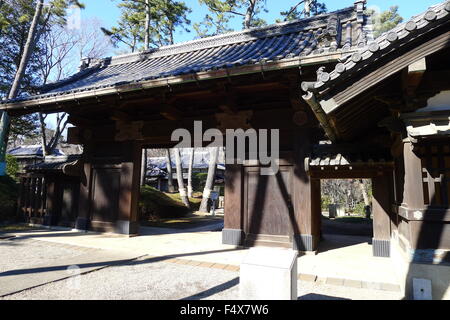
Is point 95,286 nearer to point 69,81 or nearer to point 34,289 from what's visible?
point 34,289

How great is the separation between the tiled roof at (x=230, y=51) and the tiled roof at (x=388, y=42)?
201 cm

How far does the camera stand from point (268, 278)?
2.71 meters

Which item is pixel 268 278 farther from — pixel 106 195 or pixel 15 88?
pixel 15 88

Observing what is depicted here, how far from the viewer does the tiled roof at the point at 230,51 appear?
6237 millimetres

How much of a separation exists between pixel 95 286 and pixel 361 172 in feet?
17.7

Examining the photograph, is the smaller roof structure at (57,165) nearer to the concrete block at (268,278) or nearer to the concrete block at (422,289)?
the concrete block at (268,278)

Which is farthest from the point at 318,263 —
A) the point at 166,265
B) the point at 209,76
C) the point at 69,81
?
the point at 69,81

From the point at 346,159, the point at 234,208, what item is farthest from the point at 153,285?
the point at 346,159

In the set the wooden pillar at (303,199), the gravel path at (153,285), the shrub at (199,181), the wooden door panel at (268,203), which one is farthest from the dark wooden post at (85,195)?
the shrub at (199,181)

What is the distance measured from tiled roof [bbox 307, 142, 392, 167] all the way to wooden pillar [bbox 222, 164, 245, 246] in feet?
6.35

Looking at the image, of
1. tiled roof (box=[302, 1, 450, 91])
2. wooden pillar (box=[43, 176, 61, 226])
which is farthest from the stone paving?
tiled roof (box=[302, 1, 450, 91])

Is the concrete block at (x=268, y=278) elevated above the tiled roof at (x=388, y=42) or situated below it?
below

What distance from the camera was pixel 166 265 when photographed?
5.09 m

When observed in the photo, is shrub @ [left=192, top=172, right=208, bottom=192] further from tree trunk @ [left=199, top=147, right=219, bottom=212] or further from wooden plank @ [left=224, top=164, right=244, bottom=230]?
wooden plank @ [left=224, top=164, right=244, bottom=230]
